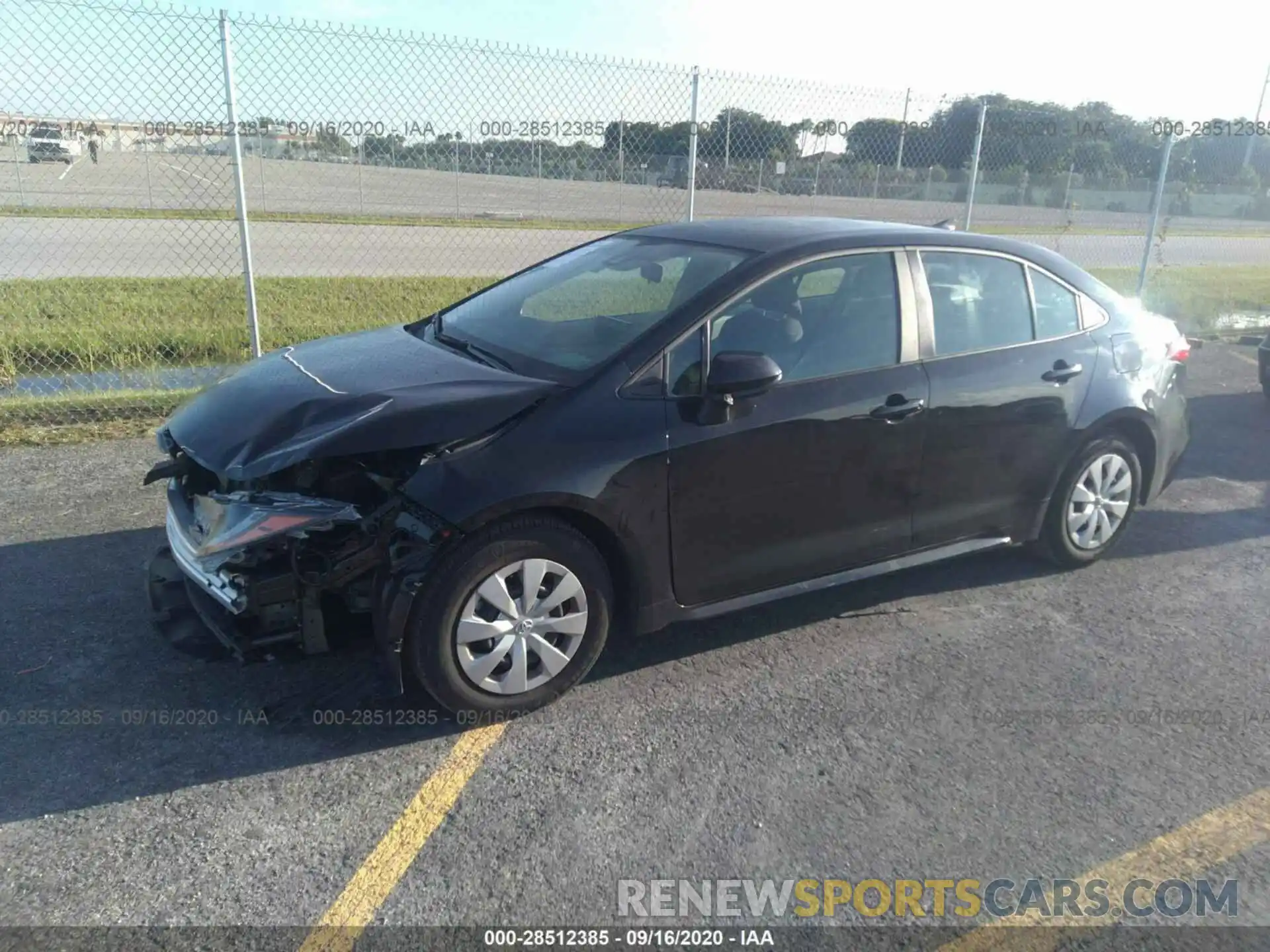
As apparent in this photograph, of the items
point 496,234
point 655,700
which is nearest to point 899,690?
point 655,700

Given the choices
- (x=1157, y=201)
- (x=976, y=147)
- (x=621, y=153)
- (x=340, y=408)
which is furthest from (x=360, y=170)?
(x=340, y=408)

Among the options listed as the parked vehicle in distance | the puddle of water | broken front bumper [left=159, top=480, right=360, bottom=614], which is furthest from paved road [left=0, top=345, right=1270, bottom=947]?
the parked vehicle in distance

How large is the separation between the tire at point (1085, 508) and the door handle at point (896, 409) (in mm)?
1150

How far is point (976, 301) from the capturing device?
4.36 metres

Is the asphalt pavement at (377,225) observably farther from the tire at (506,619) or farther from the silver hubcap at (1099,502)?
the tire at (506,619)

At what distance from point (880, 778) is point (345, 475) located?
2.08m

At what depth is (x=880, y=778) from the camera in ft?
10.4

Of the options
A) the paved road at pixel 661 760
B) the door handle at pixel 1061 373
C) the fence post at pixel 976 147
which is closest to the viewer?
the paved road at pixel 661 760

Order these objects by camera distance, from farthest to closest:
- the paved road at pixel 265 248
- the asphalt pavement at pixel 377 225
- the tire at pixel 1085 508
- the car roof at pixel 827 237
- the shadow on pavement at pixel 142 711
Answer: the asphalt pavement at pixel 377 225 → the paved road at pixel 265 248 → the tire at pixel 1085 508 → the car roof at pixel 827 237 → the shadow on pavement at pixel 142 711

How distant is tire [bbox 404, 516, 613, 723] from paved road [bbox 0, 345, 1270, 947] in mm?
159

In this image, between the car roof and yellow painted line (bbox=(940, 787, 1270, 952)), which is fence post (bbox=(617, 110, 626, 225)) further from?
yellow painted line (bbox=(940, 787, 1270, 952))

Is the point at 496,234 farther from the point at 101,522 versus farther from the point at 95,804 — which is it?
the point at 95,804

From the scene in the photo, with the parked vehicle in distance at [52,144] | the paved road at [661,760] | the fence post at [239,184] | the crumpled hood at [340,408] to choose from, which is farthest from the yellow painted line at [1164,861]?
the parked vehicle in distance at [52,144]

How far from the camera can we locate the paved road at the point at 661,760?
2.69 metres
